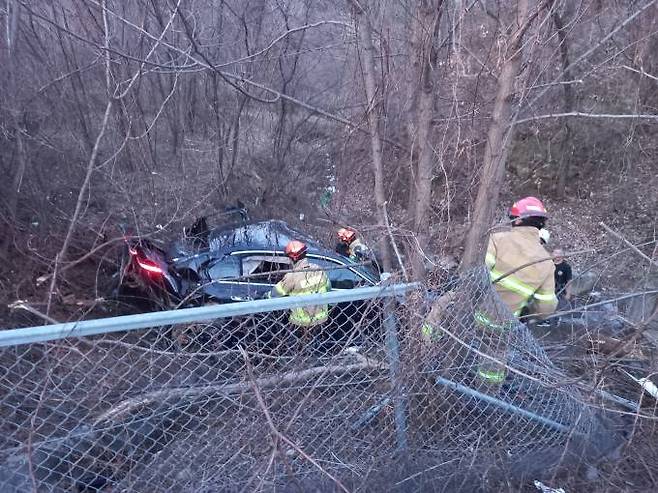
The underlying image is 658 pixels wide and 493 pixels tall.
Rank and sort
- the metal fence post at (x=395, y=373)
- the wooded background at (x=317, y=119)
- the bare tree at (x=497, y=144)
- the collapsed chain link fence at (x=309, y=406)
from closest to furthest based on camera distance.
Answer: the collapsed chain link fence at (x=309, y=406)
the metal fence post at (x=395, y=373)
the bare tree at (x=497, y=144)
the wooded background at (x=317, y=119)

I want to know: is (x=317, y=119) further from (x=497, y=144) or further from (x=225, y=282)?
(x=497, y=144)

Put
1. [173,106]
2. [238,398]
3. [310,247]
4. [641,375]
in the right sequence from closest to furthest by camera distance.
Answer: [238,398] → [641,375] → [310,247] → [173,106]

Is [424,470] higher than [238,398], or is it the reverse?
[238,398]

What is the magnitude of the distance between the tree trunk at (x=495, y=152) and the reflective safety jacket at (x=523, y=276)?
1.14 meters

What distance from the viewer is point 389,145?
403 centimetres

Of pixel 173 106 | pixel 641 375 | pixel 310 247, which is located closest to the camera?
pixel 641 375

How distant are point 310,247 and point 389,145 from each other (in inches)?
116

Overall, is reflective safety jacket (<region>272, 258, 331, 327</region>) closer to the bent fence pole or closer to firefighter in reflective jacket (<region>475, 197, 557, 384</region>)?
the bent fence pole

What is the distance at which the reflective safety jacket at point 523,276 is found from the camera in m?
4.16

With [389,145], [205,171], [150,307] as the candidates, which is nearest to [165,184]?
[205,171]

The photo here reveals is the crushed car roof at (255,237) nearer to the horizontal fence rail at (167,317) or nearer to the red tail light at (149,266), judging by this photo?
the red tail light at (149,266)

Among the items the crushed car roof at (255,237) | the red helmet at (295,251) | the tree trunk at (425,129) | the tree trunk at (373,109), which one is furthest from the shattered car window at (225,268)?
the tree trunk at (425,129)

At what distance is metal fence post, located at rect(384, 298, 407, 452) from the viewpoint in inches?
102

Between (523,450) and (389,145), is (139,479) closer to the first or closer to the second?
(523,450)
